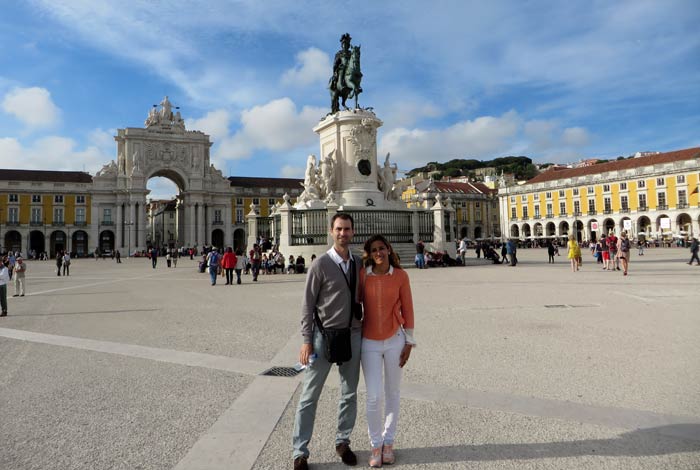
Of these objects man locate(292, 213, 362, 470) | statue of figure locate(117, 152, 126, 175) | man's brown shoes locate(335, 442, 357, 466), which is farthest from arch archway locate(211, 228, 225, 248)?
man's brown shoes locate(335, 442, 357, 466)

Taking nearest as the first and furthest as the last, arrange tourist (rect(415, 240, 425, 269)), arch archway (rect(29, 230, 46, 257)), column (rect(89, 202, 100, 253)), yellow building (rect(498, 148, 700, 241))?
tourist (rect(415, 240, 425, 269)), yellow building (rect(498, 148, 700, 241)), arch archway (rect(29, 230, 46, 257)), column (rect(89, 202, 100, 253))

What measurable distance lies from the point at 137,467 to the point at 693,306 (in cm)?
895

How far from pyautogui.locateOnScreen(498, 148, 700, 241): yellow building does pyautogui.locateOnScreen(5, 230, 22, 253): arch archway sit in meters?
68.8

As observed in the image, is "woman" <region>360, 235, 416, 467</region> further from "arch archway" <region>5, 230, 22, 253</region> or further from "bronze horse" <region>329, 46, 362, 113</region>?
"arch archway" <region>5, 230, 22, 253</region>

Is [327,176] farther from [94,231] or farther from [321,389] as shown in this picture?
[94,231]

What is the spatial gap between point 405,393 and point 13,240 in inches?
2955

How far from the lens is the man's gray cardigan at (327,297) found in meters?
2.87

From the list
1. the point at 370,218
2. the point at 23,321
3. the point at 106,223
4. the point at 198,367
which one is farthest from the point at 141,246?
the point at 198,367

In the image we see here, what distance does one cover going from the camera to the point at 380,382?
116 inches

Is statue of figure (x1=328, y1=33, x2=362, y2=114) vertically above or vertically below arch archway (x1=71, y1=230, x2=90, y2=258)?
above

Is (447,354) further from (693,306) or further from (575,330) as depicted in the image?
(693,306)

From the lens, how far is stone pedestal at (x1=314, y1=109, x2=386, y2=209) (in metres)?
21.2

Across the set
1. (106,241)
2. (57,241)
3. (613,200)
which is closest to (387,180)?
(613,200)

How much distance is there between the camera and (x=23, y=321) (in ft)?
27.3
